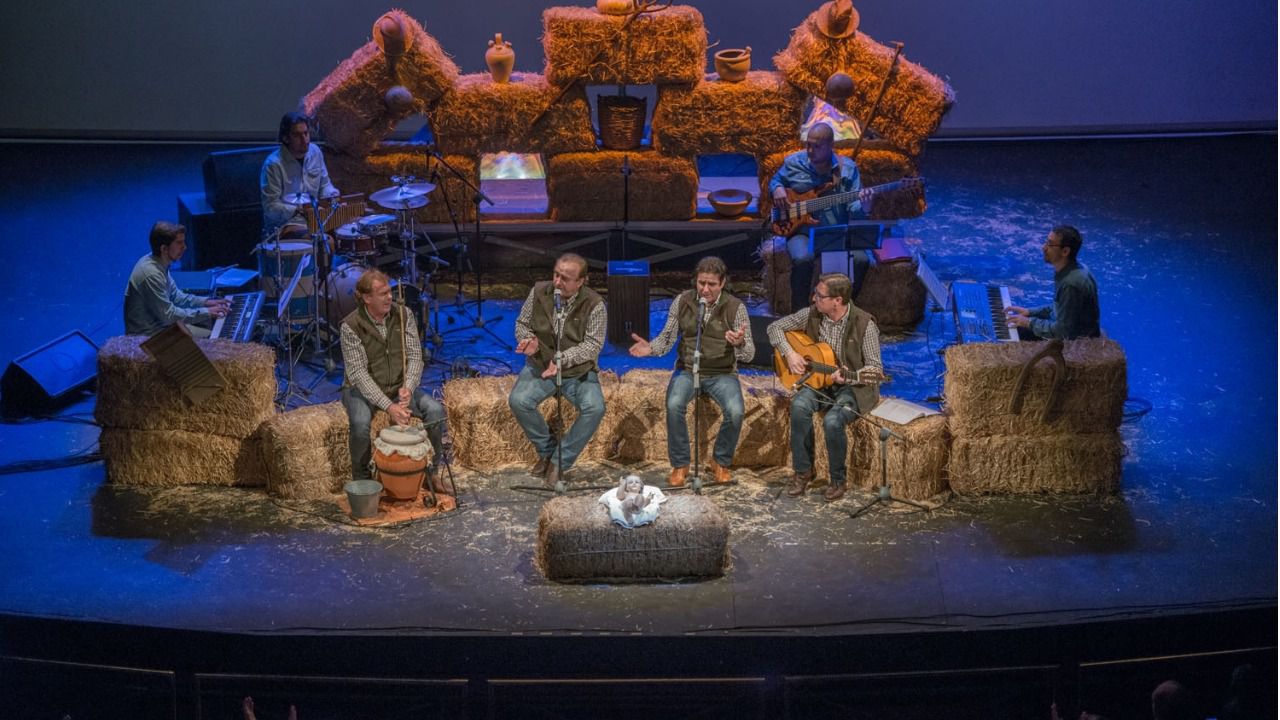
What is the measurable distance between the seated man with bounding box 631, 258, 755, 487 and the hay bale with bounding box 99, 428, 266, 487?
217 centimetres

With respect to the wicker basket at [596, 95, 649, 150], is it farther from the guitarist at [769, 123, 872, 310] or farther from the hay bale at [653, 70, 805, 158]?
the guitarist at [769, 123, 872, 310]

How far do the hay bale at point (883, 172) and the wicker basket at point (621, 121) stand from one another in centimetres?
97

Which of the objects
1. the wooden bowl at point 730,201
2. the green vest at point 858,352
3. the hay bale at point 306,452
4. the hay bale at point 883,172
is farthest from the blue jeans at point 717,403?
the wooden bowl at point 730,201

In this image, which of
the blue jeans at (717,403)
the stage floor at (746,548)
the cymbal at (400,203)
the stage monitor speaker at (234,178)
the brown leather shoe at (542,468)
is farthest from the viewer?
the stage monitor speaker at (234,178)

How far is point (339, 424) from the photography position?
7.37 m

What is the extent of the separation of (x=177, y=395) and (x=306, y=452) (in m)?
0.74

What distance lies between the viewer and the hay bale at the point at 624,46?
33.5ft

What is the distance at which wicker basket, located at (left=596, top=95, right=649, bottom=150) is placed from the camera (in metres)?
10.7

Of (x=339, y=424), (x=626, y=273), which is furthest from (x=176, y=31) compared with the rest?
(x=339, y=424)

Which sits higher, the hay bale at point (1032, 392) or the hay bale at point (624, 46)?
the hay bale at point (624, 46)

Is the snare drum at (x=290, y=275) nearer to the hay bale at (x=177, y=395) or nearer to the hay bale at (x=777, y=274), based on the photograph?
the hay bale at (x=177, y=395)

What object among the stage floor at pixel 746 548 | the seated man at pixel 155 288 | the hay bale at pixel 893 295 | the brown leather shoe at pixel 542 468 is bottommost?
the stage floor at pixel 746 548

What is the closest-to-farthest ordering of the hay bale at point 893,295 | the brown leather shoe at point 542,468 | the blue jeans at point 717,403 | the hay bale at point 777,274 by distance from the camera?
the blue jeans at point 717,403, the brown leather shoe at point 542,468, the hay bale at point 893,295, the hay bale at point 777,274

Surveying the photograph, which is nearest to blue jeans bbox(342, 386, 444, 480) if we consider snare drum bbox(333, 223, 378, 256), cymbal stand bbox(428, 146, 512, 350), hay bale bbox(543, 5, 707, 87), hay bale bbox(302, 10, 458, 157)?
snare drum bbox(333, 223, 378, 256)
